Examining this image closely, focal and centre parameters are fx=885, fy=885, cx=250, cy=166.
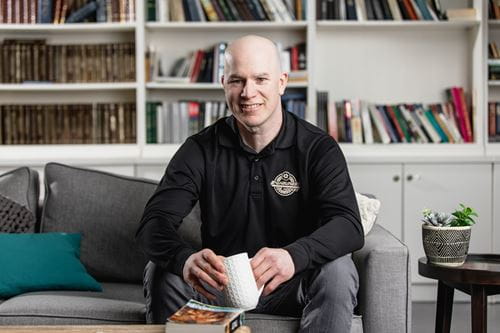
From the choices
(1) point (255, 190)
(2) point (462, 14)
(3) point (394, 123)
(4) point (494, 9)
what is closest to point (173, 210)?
(1) point (255, 190)

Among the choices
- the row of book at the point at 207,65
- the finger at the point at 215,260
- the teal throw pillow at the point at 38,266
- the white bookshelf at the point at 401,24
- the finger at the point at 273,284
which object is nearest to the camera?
the finger at the point at 215,260

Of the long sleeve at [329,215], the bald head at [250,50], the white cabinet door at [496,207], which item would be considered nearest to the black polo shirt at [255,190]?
the long sleeve at [329,215]

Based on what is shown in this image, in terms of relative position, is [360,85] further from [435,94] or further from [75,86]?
[75,86]

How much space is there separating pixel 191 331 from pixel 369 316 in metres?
0.87

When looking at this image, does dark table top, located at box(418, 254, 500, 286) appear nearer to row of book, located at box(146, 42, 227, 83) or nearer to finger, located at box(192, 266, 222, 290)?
finger, located at box(192, 266, 222, 290)

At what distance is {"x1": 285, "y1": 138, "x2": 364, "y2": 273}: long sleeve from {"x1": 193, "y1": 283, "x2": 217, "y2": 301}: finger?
0.22 meters

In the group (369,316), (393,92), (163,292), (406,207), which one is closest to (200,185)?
(163,292)

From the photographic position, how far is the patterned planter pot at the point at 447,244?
2.72 m

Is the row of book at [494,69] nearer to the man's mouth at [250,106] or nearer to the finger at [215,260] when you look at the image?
the man's mouth at [250,106]

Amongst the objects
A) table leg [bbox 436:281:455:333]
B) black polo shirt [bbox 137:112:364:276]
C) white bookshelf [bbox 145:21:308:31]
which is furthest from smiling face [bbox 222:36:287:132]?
white bookshelf [bbox 145:21:308:31]

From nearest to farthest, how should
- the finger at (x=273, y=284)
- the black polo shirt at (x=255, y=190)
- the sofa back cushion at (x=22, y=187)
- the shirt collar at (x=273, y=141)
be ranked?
the finger at (x=273, y=284) < the black polo shirt at (x=255, y=190) < the shirt collar at (x=273, y=141) < the sofa back cushion at (x=22, y=187)

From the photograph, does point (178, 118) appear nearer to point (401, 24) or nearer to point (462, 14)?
point (401, 24)

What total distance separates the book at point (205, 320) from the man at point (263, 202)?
35cm

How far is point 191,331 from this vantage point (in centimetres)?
179
